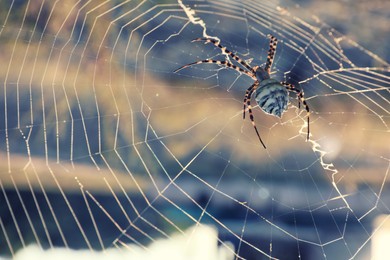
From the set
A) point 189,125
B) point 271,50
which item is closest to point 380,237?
point 189,125

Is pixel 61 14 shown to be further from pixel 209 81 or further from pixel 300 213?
pixel 300 213

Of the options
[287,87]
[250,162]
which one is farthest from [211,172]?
[287,87]

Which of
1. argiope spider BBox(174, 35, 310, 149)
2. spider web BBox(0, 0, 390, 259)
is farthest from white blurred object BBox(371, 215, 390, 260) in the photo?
argiope spider BBox(174, 35, 310, 149)

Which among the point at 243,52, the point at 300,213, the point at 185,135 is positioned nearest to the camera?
the point at 243,52

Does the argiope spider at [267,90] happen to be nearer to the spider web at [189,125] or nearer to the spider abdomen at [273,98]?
the spider abdomen at [273,98]

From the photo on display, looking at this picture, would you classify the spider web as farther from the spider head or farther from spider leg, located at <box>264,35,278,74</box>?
the spider head
